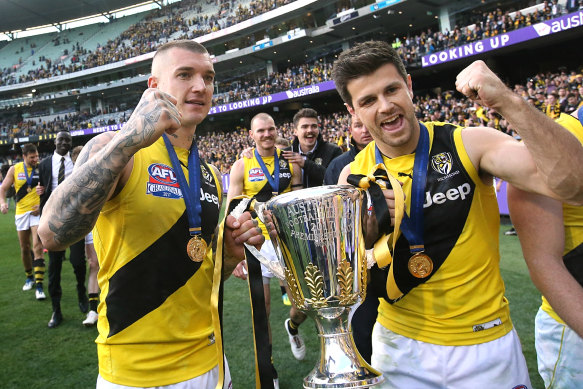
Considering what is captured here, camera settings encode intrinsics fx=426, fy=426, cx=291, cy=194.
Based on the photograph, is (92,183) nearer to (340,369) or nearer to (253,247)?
(253,247)

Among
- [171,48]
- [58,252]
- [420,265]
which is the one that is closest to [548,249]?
[420,265]

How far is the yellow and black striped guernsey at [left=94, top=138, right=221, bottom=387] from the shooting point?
1712 millimetres

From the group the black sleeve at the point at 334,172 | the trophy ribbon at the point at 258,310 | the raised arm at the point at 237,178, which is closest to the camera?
the trophy ribbon at the point at 258,310

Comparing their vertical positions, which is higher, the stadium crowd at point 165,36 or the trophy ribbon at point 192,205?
the stadium crowd at point 165,36

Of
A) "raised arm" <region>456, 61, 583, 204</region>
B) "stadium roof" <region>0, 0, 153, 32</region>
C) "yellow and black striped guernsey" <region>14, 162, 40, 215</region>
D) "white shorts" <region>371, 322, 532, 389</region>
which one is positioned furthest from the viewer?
"stadium roof" <region>0, 0, 153, 32</region>

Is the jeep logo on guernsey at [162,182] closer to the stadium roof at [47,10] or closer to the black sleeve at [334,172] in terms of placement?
the black sleeve at [334,172]

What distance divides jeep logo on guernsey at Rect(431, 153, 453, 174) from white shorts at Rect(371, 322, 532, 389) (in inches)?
28.4

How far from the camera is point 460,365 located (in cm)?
170

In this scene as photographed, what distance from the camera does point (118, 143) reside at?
140 cm

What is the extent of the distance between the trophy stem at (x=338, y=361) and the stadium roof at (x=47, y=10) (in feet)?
168

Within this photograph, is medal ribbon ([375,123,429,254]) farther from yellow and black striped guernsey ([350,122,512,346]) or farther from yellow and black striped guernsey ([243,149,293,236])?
yellow and black striped guernsey ([243,149,293,236])

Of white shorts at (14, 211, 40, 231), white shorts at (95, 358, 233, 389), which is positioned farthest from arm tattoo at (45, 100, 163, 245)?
white shorts at (14, 211, 40, 231)

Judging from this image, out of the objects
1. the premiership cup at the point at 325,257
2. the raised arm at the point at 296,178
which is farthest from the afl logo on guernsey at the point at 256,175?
the premiership cup at the point at 325,257

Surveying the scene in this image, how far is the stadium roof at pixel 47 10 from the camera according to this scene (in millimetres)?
43406
